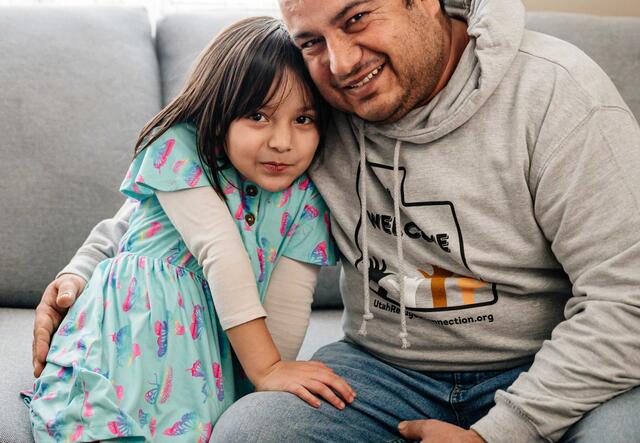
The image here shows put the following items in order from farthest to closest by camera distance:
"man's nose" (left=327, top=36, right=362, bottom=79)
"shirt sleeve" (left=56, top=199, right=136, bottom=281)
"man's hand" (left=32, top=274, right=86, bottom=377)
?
"shirt sleeve" (left=56, top=199, right=136, bottom=281), "man's hand" (left=32, top=274, right=86, bottom=377), "man's nose" (left=327, top=36, right=362, bottom=79)

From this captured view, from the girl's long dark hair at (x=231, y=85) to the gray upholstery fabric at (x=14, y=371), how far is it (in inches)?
17.4

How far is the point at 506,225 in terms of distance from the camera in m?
1.26

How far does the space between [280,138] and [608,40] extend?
2.95ft

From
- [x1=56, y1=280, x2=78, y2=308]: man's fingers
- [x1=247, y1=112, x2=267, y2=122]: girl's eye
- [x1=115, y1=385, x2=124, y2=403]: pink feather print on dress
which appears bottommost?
[x1=115, y1=385, x2=124, y2=403]: pink feather print on dress

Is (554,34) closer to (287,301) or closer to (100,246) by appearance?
(287,301)

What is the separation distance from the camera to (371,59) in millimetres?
1245

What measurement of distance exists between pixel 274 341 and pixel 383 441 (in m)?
0.26

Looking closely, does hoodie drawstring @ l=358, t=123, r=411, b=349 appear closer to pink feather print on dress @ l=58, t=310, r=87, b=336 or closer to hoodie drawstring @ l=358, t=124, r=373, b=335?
hoodie drawstring @ l=358, t=124, r=373, b=335

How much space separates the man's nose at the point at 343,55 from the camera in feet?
4.01

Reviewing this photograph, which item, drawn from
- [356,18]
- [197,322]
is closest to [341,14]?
[356,18]

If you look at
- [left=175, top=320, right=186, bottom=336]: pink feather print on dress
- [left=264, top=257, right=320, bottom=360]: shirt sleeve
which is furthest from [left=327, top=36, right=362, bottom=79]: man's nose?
[left=175, top=320, right=186, bottom=336]: pink feather print on dress

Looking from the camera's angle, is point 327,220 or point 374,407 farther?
point 327,220

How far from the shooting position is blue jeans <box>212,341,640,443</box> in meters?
1.18

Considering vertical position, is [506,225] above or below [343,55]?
below
